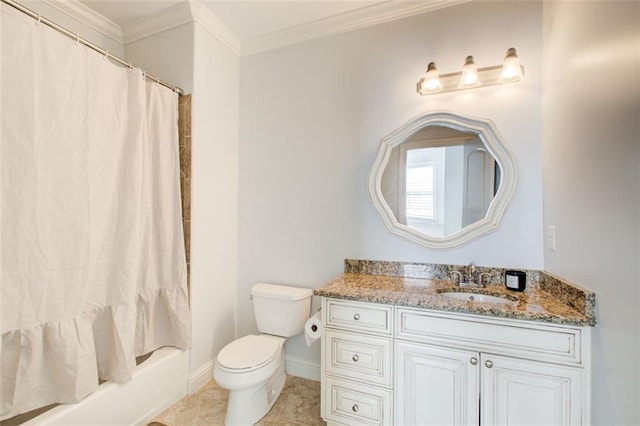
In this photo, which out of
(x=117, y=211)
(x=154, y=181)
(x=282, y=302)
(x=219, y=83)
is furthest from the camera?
(x=219, y=83)

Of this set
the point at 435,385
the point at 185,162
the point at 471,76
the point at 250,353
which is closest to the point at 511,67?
the point at 471,76

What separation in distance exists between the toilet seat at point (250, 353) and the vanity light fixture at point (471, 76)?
6.23 feet

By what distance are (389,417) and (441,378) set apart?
347mm

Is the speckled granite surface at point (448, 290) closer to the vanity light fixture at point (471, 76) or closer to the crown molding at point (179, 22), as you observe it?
the vanity light fixture at point (471, 76)

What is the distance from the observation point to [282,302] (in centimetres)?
204

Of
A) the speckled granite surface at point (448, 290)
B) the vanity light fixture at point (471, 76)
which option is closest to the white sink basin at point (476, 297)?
the speckled granite surface at point (448, 290)

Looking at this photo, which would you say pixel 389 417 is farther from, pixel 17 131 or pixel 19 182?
pixel 17 131

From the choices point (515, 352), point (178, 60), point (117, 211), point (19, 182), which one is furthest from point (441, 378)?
point (178, 60)

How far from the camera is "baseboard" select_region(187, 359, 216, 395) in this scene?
202cm

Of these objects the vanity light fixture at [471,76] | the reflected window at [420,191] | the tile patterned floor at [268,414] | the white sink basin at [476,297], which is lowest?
the tile patterned floor at [268,414]

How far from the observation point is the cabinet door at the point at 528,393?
120 centimetres

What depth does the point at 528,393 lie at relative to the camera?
4.11ft

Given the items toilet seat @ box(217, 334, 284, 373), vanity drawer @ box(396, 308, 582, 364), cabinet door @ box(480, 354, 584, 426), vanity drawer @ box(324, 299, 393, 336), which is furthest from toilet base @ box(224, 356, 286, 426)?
cabinet door @ box(480, 354, 584, 426)

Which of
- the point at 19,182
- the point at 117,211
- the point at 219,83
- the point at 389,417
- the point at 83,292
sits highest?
the point at 219,83
